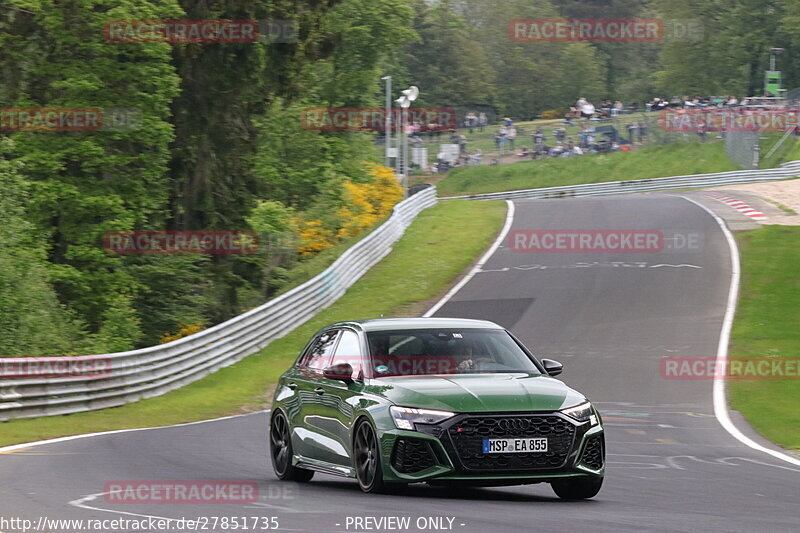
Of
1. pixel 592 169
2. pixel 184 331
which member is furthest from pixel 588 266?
pixel 592 169

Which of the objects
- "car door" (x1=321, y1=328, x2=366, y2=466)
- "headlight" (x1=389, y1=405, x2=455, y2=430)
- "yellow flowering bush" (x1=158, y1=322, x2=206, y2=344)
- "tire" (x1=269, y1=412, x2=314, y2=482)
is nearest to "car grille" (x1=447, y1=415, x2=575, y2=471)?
"headlight" (x1=389, y1=405, x2=455, y2=430)

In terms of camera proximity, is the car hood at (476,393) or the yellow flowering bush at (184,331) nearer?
the car hood at (476,393)

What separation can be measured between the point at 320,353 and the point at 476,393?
2.54 metres

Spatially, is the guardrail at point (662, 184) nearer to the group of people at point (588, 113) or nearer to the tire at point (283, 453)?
the group of people at point (588, 113)

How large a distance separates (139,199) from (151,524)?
1128 inches

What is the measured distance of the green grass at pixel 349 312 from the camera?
2078 cm

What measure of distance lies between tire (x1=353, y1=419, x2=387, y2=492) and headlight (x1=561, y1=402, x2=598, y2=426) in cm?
139

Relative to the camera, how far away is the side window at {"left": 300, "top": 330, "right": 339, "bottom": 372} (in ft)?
38.1

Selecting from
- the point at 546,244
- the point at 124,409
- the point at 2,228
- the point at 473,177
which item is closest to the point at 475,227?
the point at 546,244

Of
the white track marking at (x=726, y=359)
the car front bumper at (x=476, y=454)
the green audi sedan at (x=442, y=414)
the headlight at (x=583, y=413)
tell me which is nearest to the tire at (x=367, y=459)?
the green audi sedan at (x=442, y=414)

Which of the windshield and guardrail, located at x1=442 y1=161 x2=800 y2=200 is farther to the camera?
guardrail, located at x1=442 y1=161 x2=800 y2=200

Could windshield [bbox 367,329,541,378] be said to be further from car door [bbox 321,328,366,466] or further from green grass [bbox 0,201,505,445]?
green grass [bbox 0,201,505,445]

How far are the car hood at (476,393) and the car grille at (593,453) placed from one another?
1.00 ft

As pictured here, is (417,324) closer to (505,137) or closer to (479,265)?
(479,265)
